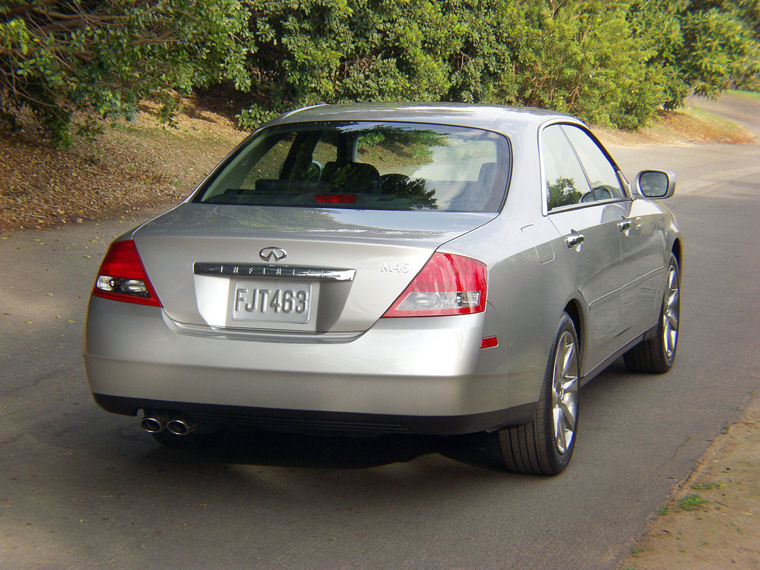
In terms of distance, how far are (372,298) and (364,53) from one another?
19.9 metres

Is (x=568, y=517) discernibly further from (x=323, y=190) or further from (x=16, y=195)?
(x=16, y=195)

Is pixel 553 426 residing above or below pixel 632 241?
below

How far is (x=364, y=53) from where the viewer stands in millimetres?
23125

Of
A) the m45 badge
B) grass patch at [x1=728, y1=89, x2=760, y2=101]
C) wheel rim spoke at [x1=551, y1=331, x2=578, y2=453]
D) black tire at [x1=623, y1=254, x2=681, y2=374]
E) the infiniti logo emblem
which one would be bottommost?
grass patch at [x1=728, y1=89, x2=760, y2=101]

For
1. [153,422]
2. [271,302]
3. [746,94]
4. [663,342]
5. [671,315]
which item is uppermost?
[271,302]

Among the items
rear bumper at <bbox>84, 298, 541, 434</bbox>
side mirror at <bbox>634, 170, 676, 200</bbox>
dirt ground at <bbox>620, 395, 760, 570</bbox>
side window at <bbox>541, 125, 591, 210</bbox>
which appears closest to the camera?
dirt ground at <bbox>620, 395, 760, 570</bbox>

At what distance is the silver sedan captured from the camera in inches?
155

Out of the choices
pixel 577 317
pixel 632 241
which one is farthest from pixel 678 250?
pixel 577 317

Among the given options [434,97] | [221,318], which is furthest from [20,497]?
[434,97]

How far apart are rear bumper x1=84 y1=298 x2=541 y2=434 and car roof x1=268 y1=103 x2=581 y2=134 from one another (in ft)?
4.81

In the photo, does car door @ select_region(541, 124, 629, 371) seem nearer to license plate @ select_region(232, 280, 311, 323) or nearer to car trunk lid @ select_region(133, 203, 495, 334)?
car trunk lid @ select_region(133, 203, 495, 334)

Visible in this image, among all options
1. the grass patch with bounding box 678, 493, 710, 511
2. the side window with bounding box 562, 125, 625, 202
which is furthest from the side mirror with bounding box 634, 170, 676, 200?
the grass patch with bounding box 678, 493, 710, 511

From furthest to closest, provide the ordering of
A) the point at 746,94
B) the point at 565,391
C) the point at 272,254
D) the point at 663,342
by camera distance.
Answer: the point at 746,94 → the point at 663,342 → the point at 565,391 → the point at 272,254

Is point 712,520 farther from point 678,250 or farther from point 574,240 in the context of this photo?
point 678,250
